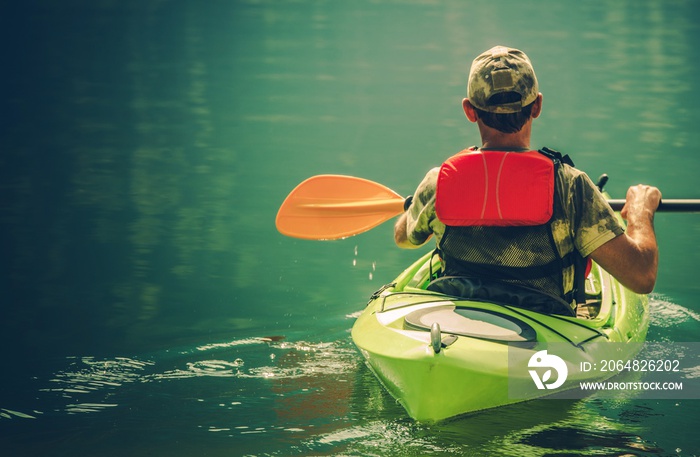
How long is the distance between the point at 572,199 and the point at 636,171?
5.32 meters

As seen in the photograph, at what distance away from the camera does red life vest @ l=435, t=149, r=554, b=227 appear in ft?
8.71

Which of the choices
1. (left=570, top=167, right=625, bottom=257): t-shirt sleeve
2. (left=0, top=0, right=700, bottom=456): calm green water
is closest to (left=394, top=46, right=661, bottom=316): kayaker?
(left=570, top=167, right=625, bottom=257): t-shirt sleeve

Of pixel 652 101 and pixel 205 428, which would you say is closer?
pixel 205 428

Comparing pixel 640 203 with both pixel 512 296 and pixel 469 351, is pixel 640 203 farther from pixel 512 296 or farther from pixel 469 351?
pixel 469 351

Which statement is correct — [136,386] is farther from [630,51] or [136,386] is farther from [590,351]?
[630,51]

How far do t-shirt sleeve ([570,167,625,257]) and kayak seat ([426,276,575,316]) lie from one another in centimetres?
22

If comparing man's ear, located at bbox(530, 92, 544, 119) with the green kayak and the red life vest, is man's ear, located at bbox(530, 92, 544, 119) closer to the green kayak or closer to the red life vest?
the red life vest

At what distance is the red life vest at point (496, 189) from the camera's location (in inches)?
105

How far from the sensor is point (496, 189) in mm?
2711

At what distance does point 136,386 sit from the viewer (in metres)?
3.27

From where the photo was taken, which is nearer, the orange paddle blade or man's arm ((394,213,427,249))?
man's arm ((394,213,427,249))

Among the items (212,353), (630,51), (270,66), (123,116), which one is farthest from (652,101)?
(212,353)

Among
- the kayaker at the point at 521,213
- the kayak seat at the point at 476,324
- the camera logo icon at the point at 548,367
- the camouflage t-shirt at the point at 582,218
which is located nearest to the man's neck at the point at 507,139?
the kayaker at the point at 521,213

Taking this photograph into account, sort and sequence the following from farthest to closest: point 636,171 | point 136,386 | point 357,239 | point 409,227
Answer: point 636,171 → point 357,239 → point 136,386 → point 409,227
